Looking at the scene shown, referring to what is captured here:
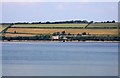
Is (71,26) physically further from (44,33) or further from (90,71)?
(90,71)

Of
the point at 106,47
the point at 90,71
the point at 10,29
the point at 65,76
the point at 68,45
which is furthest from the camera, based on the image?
the point at 68,45

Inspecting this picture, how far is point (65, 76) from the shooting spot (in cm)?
986

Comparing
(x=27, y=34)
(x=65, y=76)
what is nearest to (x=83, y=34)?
(x=27, y=34)

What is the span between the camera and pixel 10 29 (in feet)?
67.9

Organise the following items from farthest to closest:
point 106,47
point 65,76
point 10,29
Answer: point 106,47 → point 10,29 → point 65,76

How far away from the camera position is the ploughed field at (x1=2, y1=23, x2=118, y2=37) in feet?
67.8

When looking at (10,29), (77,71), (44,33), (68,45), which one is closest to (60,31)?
(44,33)

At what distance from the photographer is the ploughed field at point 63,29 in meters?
20.7

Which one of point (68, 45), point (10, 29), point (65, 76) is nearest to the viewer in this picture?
point (65, 76)

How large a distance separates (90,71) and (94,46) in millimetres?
13555

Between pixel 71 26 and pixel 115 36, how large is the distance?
7.41 feet

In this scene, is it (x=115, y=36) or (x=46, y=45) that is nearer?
(x=115, y=36)

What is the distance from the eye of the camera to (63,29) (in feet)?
71.3

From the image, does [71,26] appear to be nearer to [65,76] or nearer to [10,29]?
[10,29]
